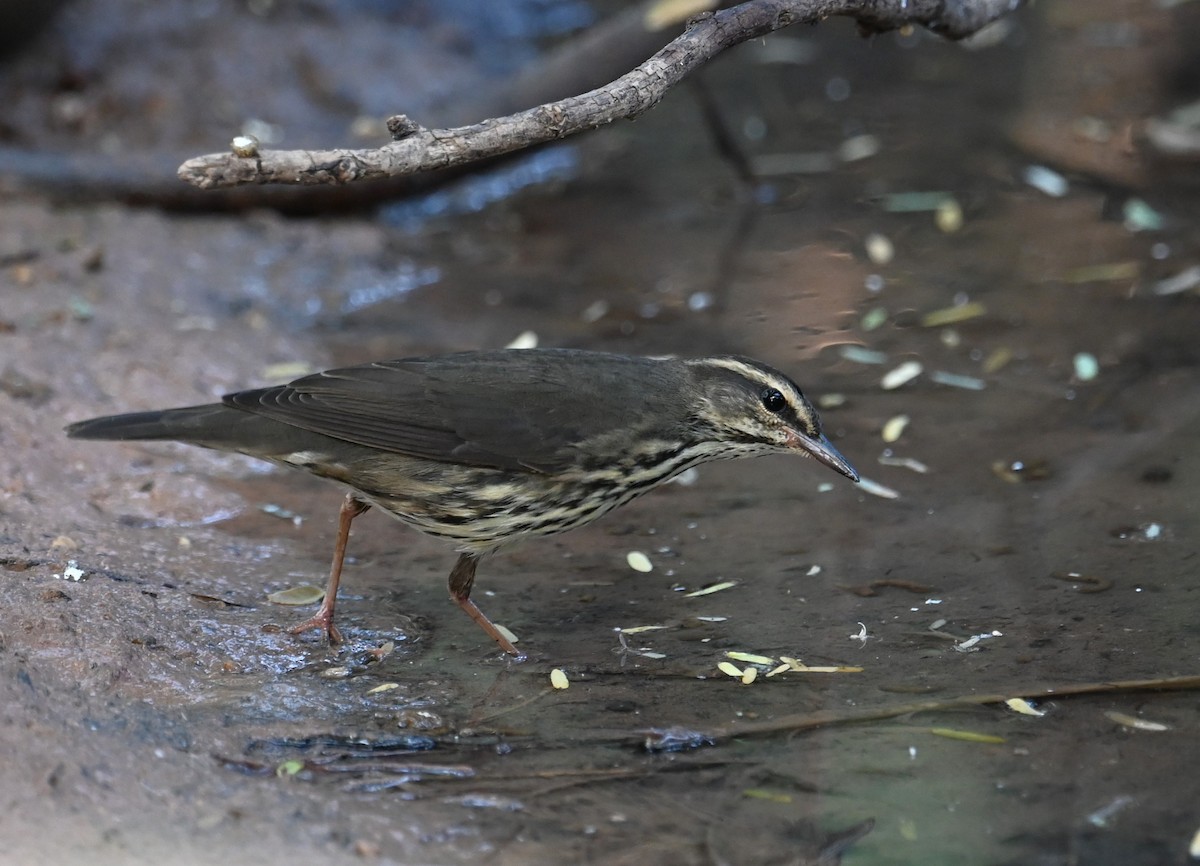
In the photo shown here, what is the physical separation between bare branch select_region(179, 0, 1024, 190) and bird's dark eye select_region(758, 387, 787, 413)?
1.25m

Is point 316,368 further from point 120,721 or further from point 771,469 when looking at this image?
point 120,721

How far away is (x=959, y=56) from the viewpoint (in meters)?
12.3

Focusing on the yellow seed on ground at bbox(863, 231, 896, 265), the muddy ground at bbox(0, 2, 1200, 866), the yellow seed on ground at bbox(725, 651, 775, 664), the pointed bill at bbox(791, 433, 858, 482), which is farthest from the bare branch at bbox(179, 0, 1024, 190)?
the yellow seed on ground at bbox(863, 231, 896, 265)

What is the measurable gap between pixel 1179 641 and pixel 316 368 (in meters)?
4.64

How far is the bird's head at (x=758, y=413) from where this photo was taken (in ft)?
17.3

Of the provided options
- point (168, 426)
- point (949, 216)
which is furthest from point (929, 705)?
point (949, 216)

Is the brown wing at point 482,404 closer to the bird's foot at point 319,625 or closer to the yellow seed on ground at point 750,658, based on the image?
the bird's foot at point 319,625

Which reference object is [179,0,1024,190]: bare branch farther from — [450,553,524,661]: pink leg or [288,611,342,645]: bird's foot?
[288,611,342,645]: bird's foot

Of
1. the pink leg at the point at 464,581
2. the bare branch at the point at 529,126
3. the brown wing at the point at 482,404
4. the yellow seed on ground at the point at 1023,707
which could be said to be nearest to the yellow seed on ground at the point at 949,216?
the bare branch at the point at 529,126

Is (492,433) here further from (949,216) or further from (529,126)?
(949,216)

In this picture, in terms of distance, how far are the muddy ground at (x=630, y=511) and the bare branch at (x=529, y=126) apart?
1736 millimetres

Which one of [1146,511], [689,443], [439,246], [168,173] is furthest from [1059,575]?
[168,173]

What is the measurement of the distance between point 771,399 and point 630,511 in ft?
3.99

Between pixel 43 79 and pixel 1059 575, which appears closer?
pixel 1059 575
